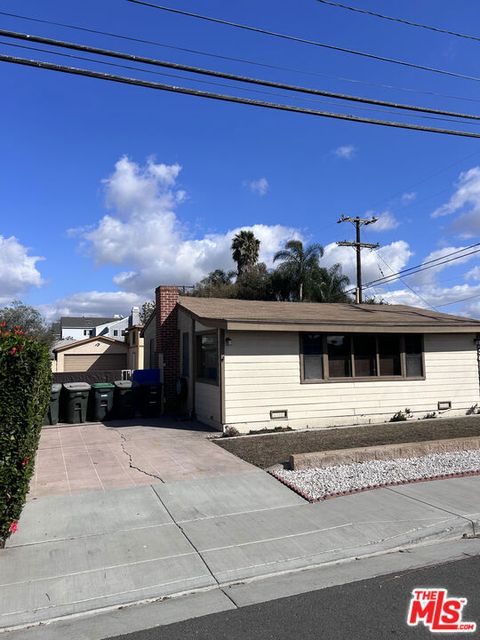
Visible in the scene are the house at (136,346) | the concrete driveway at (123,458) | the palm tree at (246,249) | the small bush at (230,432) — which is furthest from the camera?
the palm tree at (246,249)

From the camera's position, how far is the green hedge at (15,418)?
16.2 feet

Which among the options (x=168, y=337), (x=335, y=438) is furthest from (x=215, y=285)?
(x=335, y=438)

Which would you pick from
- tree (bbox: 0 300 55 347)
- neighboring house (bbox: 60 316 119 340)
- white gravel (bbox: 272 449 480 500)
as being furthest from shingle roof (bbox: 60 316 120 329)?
white gravel (bbox: 272 449 480 500)

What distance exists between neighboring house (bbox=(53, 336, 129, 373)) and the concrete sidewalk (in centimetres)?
2624

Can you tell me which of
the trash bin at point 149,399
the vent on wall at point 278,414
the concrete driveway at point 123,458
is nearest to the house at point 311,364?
the vent on wall at point 278,414

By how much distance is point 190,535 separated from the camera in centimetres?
552

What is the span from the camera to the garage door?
3254cm

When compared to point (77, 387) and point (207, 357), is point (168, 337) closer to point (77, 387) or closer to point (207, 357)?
point (207, 357)

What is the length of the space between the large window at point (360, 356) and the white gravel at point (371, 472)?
4258 mm

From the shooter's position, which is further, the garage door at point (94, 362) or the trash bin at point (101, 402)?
the garage door at point (94, 362)

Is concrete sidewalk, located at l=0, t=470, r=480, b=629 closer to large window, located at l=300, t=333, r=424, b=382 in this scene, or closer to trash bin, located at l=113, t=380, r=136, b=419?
large window, located at l=300, t=333, r=424, b=382

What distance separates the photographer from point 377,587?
14.3 feet

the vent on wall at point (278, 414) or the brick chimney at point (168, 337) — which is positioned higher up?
the brick chimney at point (168, 337)

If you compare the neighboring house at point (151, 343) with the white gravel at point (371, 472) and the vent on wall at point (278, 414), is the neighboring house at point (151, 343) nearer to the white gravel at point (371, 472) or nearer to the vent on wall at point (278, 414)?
the vent on wall at point (278, 414)
